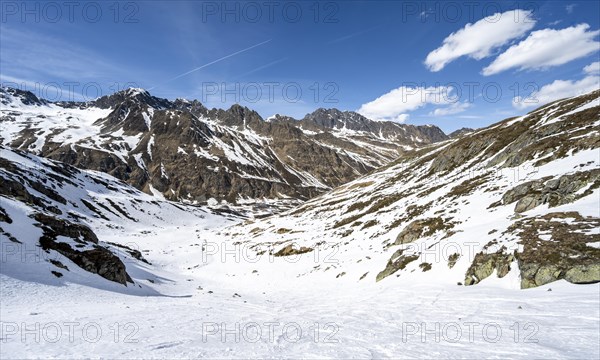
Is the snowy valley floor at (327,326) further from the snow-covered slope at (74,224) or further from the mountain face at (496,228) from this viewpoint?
the snow-covered slope at (74,224)

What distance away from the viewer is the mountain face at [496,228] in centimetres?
1814

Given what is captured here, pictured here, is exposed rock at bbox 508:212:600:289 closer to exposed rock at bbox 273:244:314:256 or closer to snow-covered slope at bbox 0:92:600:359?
snow-covered slope at bbox 0:92:600:359

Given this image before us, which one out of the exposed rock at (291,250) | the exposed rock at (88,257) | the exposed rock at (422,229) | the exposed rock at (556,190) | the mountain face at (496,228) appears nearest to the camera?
the mountain face at (496,228)

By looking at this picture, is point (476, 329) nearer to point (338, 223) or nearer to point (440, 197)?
point (440, 197)

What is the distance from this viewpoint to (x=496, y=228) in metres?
24.1

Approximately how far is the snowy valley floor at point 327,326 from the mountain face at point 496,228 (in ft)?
6.86

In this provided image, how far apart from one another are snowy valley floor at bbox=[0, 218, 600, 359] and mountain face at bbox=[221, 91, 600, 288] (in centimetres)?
209

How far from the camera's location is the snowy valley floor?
9172mm

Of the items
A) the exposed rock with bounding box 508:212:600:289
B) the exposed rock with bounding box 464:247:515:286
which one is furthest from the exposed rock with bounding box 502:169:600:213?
the exposed rock with bounding box 464:247:515:286

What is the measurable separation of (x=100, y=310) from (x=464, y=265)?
2217 centimetres

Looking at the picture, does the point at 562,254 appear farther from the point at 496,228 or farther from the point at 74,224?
the point at 74,224

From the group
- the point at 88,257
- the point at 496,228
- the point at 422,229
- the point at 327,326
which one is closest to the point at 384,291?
the point at 327,326

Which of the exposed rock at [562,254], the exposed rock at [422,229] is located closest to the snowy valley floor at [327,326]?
the exposed rock at [562,254]

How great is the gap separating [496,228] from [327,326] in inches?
716
